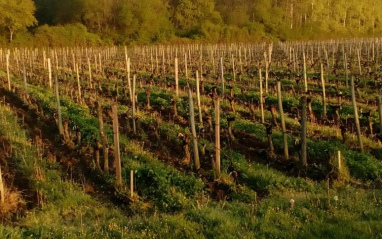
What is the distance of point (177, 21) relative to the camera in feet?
202

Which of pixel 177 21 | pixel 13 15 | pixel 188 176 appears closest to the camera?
pixel 188 176

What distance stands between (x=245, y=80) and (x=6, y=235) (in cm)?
1475

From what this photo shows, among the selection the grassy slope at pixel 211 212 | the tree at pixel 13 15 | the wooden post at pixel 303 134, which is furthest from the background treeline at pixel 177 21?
the wooden post at pixel 303 134

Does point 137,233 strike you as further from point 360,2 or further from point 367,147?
point 360,2

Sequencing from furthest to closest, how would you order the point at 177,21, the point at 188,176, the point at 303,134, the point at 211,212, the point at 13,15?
the point at 177,21
the point at 13,15
the point at 303,134
the point at 188,176
the point at 211,212

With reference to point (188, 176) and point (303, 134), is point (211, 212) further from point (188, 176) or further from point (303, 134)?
point (303, 134)

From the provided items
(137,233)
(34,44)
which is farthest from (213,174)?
(34,44)

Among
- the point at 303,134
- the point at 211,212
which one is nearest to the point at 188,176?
the point at 211,212

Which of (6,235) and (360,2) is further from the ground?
(360,2)

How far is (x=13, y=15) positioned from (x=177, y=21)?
25.0 meters

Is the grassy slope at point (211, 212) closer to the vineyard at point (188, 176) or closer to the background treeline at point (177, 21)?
the vineyard at point (188, 176)

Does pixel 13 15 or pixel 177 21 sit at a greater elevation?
pixel 13 15

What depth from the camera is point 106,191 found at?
691 centimetres

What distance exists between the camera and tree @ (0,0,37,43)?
44062 mm
